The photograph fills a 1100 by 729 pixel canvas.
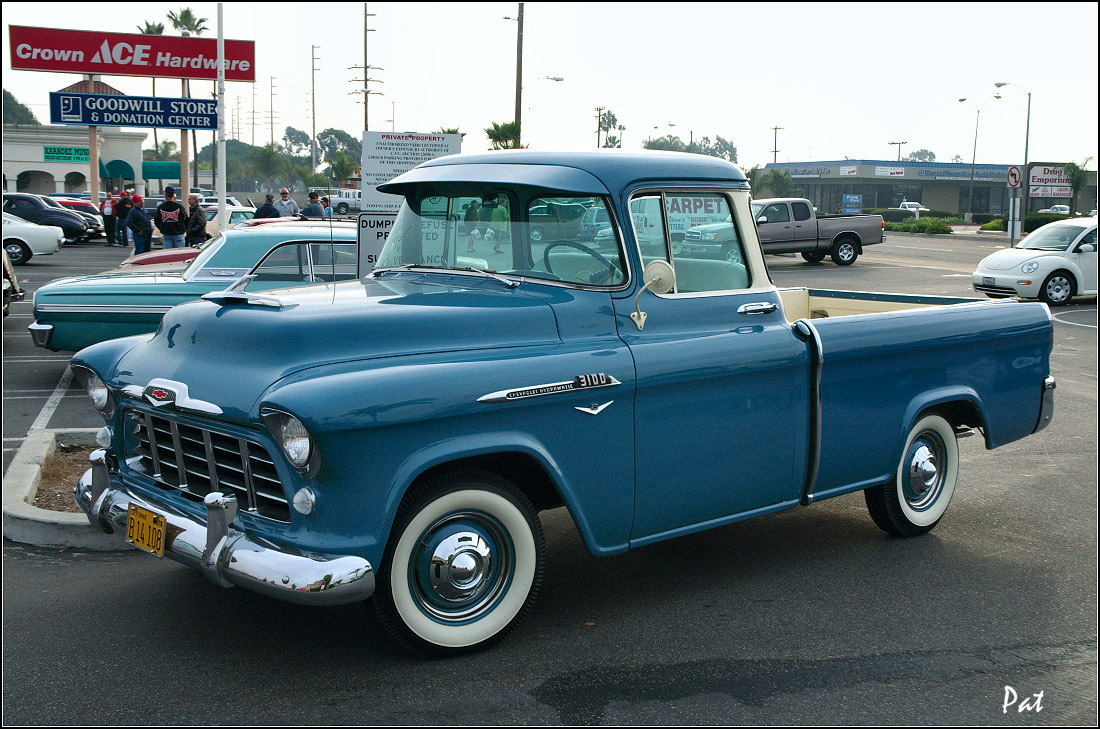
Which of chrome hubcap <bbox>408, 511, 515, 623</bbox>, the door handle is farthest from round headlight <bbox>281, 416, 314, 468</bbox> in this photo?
the door handle

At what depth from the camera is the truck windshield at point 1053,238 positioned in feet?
59.2

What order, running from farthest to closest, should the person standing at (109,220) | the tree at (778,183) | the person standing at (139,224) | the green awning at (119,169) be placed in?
the tree at (778,183)
the green awning at (119,169)
the person standing at (109,220)
the person standing at (139,224)

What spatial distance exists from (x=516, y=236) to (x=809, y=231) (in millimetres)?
23543

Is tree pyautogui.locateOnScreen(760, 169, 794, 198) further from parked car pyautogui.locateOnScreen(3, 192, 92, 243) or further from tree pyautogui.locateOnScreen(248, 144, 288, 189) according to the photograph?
parked car pyautogui.locateOnScreen(3, 192, 92, 243)

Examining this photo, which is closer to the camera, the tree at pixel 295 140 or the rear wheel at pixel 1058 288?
the rear wheel at pixel 1058 288

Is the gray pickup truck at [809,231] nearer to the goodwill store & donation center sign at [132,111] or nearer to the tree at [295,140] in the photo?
the goodwill store & donation center sign at [132,111]

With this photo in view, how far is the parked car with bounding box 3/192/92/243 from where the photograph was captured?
94.8 ft

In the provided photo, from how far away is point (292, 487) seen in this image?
3.37 meters

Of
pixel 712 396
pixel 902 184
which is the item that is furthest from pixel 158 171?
pixel 712 396

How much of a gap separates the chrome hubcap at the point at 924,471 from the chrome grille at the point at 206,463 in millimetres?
3433

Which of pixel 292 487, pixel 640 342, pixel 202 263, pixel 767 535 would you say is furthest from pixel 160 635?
pixel 202 263

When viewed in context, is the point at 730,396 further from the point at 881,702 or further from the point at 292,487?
the point at 292,487

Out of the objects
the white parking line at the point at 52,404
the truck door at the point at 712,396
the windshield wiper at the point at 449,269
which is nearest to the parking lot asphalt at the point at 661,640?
the truck door at the point at 712,396

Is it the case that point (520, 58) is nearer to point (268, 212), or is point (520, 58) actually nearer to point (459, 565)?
point (268, 212)
